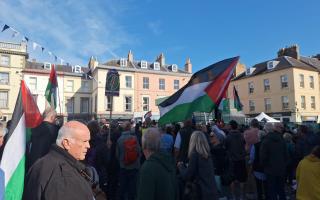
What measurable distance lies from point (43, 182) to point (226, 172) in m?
6.41

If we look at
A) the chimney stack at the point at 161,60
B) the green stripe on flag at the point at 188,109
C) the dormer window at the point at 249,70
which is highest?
the chimney stack at the point at 161,60

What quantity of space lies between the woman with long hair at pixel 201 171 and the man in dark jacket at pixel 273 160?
2.30 meters

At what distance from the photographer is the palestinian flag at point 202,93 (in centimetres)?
536

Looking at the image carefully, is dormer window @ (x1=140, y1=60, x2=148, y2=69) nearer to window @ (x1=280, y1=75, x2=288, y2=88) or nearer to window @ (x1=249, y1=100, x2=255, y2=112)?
window @ (x1=249, y1=100, x2=255, y2=112)

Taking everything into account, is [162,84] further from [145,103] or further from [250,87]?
[250,87]

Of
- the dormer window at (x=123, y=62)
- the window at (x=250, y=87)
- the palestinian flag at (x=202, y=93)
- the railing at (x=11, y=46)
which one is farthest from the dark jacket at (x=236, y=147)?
the railing at (x=11, y=46)

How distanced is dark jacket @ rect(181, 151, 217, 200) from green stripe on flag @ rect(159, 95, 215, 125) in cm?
128

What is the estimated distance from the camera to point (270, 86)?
125ft

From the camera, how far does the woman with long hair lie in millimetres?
4047

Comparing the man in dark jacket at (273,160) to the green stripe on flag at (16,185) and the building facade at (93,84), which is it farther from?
the building facade at (93,84)

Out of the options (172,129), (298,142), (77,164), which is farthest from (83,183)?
(298,142)

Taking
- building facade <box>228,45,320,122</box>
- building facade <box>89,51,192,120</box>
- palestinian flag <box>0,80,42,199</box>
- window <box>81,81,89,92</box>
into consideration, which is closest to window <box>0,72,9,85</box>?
window <box>81,81,89,92</box>

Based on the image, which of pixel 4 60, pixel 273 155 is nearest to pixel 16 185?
pixel 273 155

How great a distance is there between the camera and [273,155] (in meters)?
5.91
